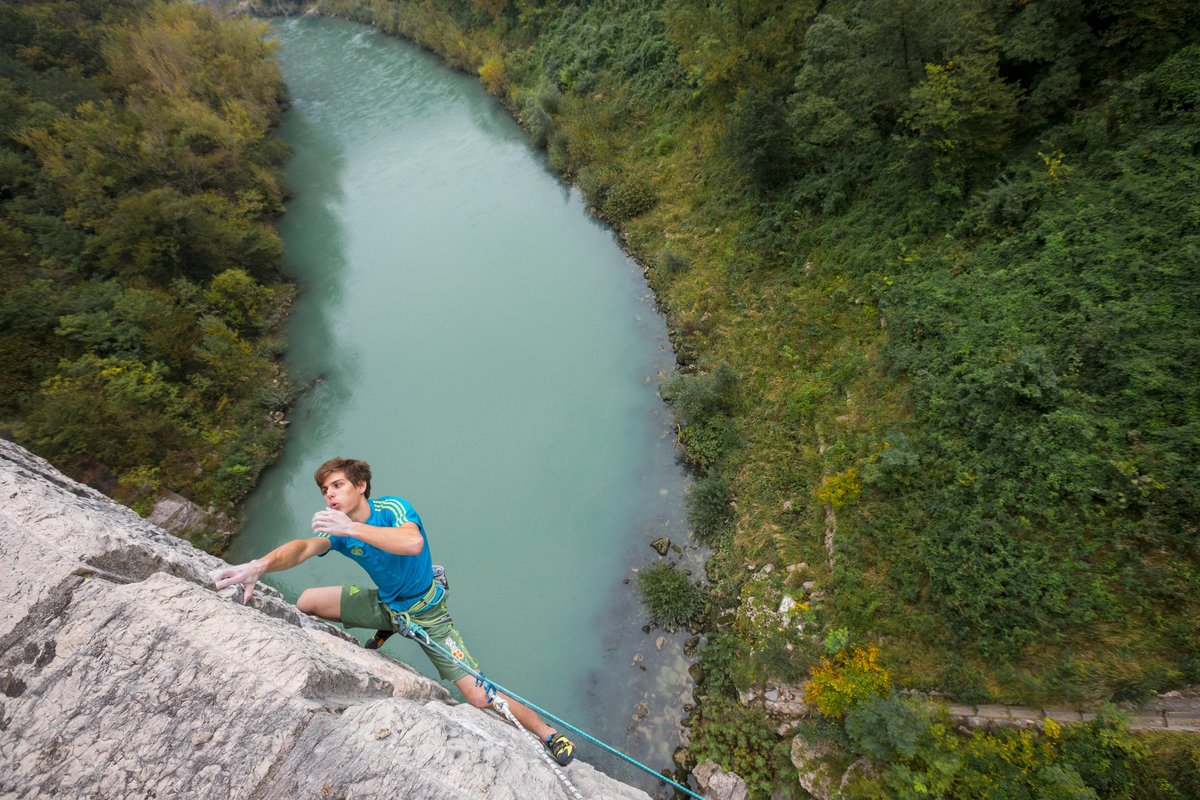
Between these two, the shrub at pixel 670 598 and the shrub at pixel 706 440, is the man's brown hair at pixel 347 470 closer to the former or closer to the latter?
the shrub at pixel 670 598

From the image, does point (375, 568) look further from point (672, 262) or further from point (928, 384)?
point (672, 262)

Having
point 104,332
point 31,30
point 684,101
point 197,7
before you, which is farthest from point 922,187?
point 197,7

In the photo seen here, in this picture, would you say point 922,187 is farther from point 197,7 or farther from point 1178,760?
point 197,7

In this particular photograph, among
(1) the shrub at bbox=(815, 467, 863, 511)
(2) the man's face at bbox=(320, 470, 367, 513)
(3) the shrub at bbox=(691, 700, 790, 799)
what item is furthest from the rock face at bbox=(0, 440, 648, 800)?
(1) the shrub at bbox=(815, 467, 863, 511)

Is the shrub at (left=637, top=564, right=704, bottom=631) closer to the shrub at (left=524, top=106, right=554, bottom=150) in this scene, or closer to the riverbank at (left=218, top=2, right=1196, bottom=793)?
the riverbank at (left=218, top=2, right=1196, bottom=793)

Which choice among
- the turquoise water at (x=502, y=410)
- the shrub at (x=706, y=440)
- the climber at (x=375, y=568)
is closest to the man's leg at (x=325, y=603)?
the climber at (x=375, y=568)
